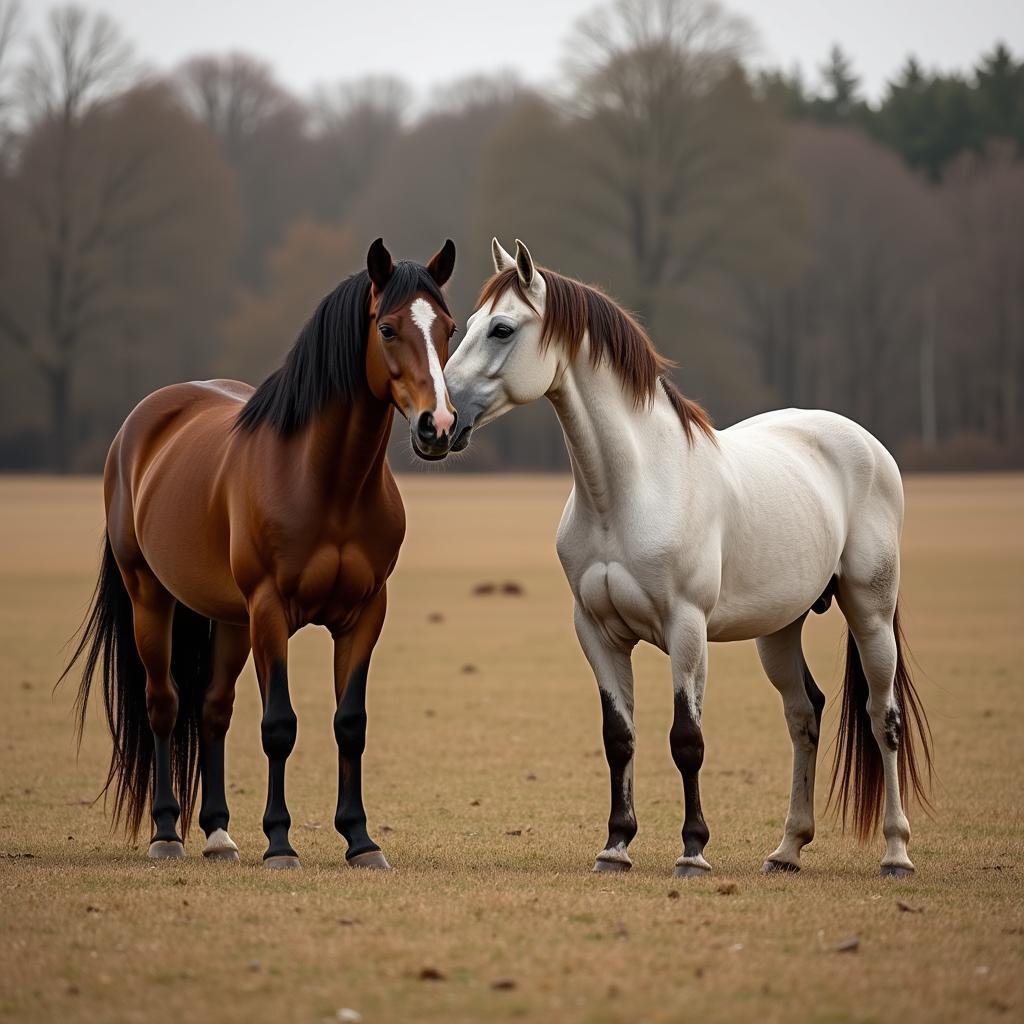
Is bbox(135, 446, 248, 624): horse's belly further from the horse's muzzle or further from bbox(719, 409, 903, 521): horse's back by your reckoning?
bbox(719, 409, 903, 521): horse's back

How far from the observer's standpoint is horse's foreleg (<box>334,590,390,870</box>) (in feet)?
22.0

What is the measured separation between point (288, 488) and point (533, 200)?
4562 cm

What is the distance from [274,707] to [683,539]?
6.11 feet

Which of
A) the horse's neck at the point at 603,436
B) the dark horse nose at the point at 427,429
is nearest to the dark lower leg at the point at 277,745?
the dark horse nose at the point at 427,429

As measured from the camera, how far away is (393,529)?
6824 mm

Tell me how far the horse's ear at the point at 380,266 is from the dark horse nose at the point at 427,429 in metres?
0.74

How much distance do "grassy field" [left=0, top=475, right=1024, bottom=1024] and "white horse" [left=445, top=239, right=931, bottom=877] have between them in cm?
44

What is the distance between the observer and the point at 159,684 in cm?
741

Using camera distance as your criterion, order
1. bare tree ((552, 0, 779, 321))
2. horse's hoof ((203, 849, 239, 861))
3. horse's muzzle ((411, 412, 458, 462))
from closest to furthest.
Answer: horse's muzzle ((411, 412, 458, 462))
horse's hoof ((203, 849, 239, 861))
bare tree ((552, 0, 779, 321))

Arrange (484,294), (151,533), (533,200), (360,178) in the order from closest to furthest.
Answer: (484,294) → (151,533) → (533,200) → (360,178)

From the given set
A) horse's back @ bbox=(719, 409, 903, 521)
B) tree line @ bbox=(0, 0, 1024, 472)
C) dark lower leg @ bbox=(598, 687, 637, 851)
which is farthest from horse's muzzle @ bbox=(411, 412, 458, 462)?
tree line @ bbox=(0, 0, 1024, 472)

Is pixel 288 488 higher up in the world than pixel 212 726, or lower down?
higher up

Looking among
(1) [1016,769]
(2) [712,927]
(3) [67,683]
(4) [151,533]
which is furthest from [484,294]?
(3) [67,683]

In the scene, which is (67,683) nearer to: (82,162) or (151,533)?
(151,533)
